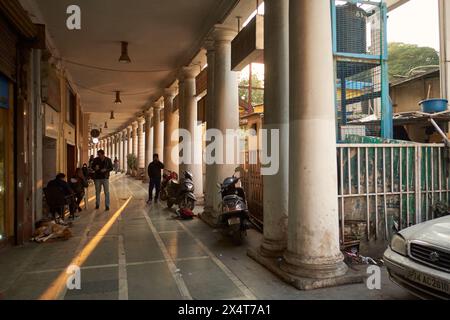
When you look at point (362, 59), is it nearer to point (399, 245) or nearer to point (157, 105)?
point (399, 245)

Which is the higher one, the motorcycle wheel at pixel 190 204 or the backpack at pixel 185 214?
the motorcycle wheel at pixel 190 204

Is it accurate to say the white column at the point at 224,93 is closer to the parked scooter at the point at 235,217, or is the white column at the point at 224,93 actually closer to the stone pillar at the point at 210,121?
the stone pillar at the point at 210,121

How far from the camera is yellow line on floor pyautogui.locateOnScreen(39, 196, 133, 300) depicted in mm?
3807

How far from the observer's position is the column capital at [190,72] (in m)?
10.9

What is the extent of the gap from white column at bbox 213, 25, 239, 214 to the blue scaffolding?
7.72 ft

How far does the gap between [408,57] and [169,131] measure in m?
18.6

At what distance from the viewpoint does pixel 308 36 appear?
411 cm

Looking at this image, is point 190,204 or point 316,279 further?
point 190,204

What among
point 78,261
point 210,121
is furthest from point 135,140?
point 78,261

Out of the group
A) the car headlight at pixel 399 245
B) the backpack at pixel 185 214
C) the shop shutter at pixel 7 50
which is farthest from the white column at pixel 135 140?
the car headlight at pixel 399 245

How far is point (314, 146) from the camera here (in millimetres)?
4078

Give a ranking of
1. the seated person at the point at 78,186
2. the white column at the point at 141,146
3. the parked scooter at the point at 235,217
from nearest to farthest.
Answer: the parked scooter at the point at 235,217
the seated person at the point at 78,186
the white column at the point at 141,146

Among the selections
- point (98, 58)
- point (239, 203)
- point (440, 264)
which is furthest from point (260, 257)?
point (98, 58)

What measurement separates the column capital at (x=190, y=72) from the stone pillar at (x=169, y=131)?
344 cm
